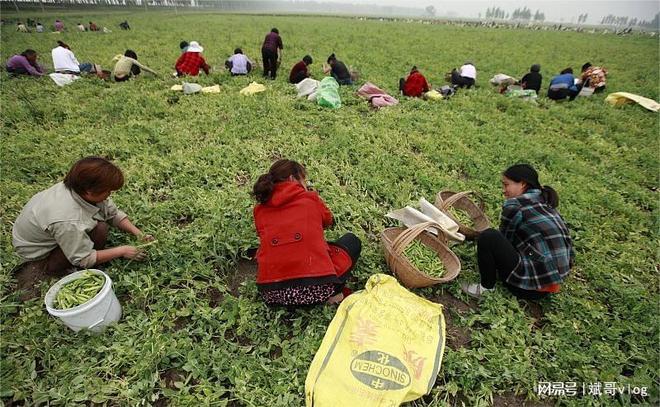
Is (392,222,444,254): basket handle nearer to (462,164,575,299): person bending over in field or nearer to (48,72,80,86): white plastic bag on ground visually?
(462,164,575,299): person bending over in field

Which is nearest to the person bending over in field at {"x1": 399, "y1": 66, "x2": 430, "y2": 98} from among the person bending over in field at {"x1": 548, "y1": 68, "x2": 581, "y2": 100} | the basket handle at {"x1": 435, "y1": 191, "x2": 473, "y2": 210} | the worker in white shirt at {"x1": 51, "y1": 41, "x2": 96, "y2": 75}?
the person bending over in field at {"x1": 548, "y1": 68, "x2": 581, "y2": 100}

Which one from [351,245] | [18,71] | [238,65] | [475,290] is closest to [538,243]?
[475,290]

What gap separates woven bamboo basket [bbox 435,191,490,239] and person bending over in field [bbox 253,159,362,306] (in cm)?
177

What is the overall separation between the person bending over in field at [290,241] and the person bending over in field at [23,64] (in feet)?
32.0

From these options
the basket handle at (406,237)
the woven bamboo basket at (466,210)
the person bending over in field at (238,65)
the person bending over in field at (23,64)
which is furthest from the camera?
the person bending over in field at (238,65)

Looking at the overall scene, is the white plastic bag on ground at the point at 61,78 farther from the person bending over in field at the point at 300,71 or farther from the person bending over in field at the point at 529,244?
the person bending over in field at the point at 529,244

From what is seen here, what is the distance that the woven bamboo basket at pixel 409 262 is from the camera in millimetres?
2910

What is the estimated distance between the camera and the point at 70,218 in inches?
97.9

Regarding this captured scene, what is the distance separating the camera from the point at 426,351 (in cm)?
251

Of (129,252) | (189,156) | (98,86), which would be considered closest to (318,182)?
(189,156)

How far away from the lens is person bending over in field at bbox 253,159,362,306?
8.03 feet

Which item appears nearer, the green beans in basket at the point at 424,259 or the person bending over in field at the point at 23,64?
the green beans in basket at the point at 424,259

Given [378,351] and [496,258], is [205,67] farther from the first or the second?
[378,351]

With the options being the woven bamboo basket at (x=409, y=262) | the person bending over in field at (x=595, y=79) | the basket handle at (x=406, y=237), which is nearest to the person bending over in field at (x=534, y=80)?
the person bending over in field at (x=595, y=79)
